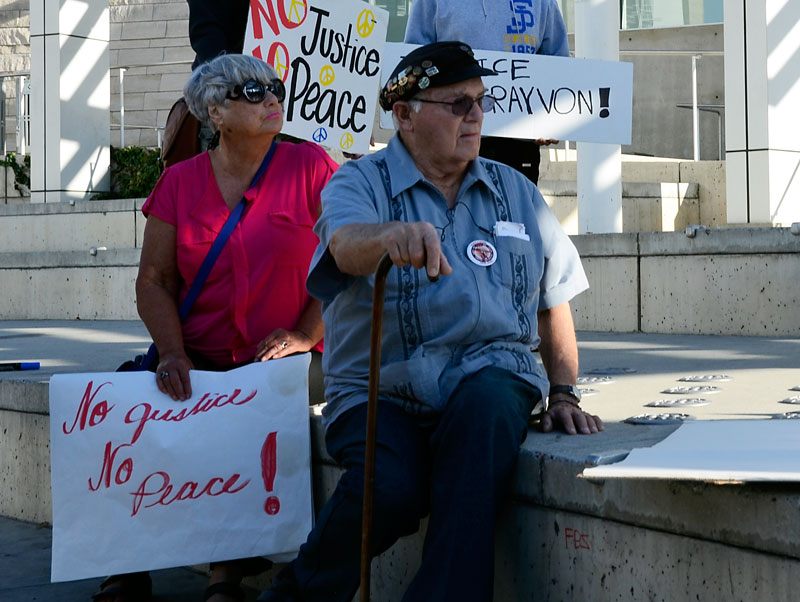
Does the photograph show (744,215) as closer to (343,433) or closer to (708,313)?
(708,313)

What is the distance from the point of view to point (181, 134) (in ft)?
14.1

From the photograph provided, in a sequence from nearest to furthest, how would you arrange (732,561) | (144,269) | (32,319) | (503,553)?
(732,561), (503,553), (144,269), (32,319)

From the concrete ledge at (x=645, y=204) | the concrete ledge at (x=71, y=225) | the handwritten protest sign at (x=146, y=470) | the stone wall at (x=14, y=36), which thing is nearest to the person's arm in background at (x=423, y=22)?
the handwritten protest sign at (x=146, y=470)

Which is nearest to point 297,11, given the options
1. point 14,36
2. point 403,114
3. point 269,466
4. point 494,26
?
point 494,26

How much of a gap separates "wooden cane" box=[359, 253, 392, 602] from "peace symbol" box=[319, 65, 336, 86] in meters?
2.80

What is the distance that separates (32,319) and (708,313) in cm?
502

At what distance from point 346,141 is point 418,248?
2893 millimetres

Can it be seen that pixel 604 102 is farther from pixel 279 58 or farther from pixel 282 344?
pixel 282 344

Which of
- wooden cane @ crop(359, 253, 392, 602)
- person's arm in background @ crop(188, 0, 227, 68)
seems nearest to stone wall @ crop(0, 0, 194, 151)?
person's arm in background @ crop(188, 0, 227, 68)

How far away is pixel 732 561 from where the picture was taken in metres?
2.26

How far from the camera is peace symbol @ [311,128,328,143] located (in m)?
4.98

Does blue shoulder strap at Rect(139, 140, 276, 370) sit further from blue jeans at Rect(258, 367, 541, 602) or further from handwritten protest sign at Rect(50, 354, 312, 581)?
blue jeans at Rect(258, 367, 541, 602)

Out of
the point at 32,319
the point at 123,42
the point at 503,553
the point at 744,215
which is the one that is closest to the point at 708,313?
the point at 744,215

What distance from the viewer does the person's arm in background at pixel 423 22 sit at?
4.99 m
